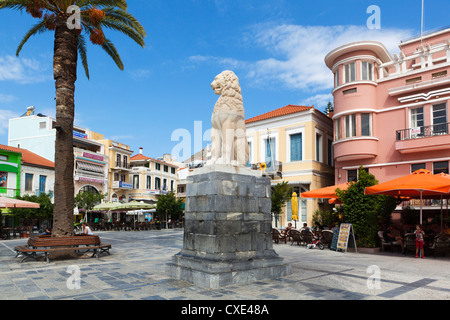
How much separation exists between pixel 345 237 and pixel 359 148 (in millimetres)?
9263

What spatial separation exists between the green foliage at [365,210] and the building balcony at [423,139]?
22.2 feet

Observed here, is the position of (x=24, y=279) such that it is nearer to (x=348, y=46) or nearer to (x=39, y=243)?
(x=39, y=243)

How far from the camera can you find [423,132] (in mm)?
19500

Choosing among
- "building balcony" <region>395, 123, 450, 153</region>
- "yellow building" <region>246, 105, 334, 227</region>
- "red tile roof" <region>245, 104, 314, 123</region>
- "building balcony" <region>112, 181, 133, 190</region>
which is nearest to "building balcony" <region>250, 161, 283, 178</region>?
"yellow building" <region>246, 105, 334, 227</region>

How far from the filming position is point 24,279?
24.5 feet

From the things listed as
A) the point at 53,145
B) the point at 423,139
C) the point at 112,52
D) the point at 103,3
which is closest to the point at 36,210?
the point at 53,145

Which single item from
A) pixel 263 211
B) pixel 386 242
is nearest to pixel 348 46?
→ pixel 386 242

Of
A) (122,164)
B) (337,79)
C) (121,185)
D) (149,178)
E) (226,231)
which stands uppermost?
(337,79)

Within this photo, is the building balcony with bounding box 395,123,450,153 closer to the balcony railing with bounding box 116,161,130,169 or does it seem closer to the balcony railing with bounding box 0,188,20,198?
the balcony railing with bounding box 0,188,20,198

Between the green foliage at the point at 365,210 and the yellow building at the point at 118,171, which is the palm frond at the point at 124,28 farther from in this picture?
the yellow building at the point at 118,171

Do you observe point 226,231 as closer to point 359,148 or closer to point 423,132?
point 359,148

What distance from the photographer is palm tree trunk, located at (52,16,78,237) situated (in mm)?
11188

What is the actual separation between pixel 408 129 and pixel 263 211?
51.0 ft
